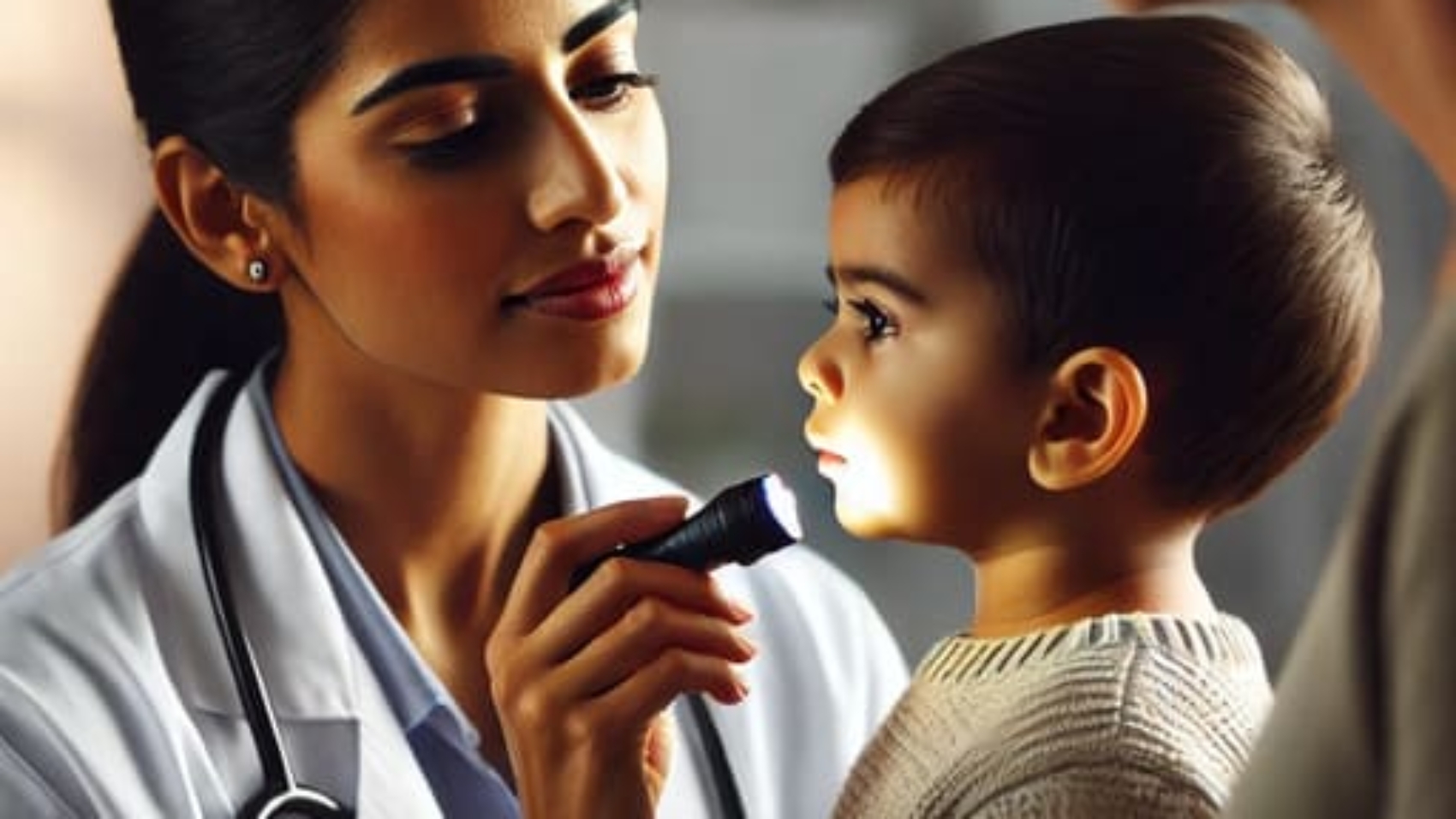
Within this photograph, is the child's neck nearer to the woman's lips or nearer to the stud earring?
the woman's lips

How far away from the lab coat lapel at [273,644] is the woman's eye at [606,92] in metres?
0.17

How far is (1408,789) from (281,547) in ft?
1.62

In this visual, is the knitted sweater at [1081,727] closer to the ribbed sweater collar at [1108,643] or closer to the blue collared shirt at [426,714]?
the ribbed sweater collar at [1108,643]

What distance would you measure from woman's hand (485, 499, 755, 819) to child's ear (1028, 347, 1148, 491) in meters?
0.10

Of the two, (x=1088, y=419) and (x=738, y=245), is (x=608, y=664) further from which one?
(x=738, y=245)

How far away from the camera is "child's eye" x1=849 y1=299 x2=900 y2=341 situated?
2.09 ft

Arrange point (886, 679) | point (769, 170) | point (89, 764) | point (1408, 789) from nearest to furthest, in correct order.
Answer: point (1408, 789) → point (89, 764) → point (886, 679) → point (769, 170)

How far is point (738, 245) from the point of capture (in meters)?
1.08

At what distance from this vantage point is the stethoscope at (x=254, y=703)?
2.35ft

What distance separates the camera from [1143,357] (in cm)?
62

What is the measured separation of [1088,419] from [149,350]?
42cm

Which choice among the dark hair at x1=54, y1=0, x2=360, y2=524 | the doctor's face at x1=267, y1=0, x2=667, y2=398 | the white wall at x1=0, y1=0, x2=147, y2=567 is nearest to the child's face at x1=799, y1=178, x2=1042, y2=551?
the doctor's face at x1=267, y1=0, x2=667, y2=398

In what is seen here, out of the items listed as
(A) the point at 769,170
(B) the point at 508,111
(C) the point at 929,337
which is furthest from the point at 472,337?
(A) the point at 769,170

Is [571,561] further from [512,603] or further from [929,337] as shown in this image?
[929,337]
